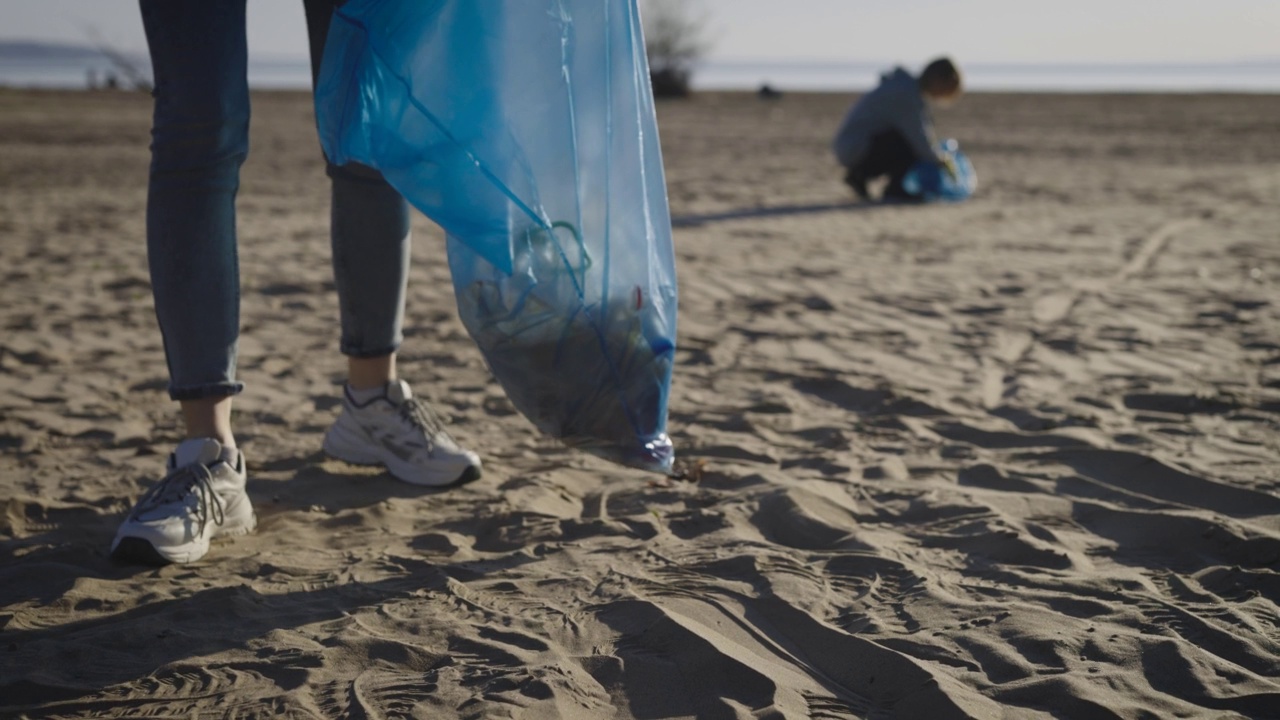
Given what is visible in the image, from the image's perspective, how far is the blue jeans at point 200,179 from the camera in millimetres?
1777

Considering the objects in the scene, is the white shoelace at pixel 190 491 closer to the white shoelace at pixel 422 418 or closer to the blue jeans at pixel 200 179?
the blue jeans at pixel 200 179

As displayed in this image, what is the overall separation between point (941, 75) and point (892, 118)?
0.42 m

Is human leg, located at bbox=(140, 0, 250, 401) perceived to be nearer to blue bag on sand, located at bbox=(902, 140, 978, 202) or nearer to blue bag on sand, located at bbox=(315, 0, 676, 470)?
blue bag on sand, located at bbox=(315, 0, 676, 470)

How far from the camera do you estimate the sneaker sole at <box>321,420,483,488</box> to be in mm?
2279

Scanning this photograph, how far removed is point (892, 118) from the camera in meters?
7.59

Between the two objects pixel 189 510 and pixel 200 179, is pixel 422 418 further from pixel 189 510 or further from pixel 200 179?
pixel 200 179

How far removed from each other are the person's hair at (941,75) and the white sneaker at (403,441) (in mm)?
6091

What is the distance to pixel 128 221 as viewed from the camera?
237 inches

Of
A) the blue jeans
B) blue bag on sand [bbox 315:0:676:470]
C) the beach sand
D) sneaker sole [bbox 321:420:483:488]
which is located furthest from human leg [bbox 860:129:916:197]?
blue bag on sand [bbox 315:0:676:470]

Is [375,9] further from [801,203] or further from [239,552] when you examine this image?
[801,203]

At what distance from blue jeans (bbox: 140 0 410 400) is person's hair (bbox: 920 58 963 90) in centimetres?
616

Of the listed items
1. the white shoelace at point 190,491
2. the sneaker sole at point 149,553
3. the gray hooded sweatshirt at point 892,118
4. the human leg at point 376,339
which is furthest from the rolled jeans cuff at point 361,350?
the gray hooded sweatshirt at point 892,118

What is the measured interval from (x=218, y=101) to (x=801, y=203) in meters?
5.85

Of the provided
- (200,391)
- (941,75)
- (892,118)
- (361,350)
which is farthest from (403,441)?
(941,75)
